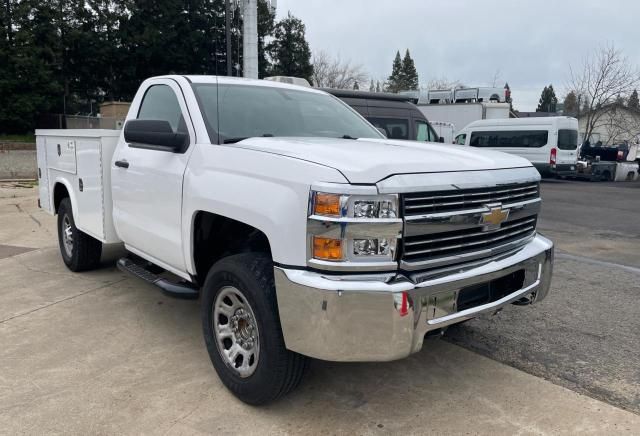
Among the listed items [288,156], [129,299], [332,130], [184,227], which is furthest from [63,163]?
[288,156]

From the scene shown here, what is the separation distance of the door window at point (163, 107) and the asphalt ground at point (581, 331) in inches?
104

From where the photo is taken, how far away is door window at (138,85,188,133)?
152 inches

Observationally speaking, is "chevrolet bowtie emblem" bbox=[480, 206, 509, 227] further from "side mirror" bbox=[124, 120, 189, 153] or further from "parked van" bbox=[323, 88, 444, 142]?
"parked van" bbox=[323, 88, 444, 142]

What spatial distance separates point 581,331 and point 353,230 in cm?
269

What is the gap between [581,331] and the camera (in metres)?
4.21

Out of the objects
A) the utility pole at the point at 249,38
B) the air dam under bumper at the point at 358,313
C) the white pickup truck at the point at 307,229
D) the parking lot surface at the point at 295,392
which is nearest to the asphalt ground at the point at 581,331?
the parking lot surface at the point at 295,392

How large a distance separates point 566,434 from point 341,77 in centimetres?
4988

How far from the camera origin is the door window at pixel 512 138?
2077cm

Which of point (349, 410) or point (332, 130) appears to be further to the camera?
point (332, 130)

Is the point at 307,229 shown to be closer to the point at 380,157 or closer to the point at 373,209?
the point at 373,209

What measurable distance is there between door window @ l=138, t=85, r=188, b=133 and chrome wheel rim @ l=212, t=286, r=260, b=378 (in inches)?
49.4

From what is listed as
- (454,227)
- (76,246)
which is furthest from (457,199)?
(76,246)

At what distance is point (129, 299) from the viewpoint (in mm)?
5008

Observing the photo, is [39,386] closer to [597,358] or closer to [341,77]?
[597,358]
